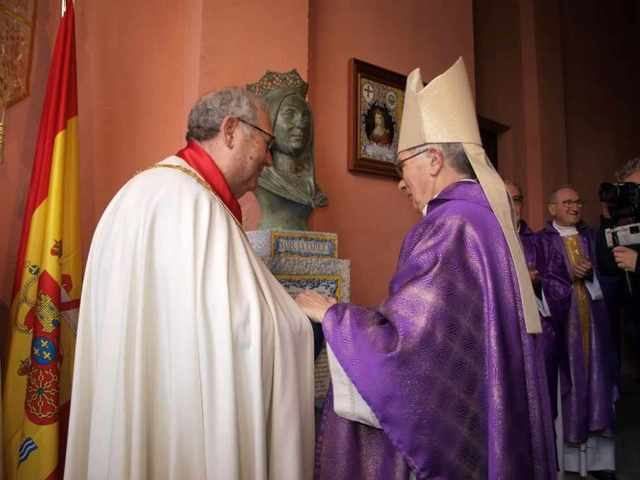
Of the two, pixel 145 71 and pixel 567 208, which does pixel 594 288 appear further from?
pixel 145 71

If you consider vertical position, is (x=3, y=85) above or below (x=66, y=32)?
below

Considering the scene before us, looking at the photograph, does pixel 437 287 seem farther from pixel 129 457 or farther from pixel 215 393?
pixel 129 457

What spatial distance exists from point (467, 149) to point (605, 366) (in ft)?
8.90

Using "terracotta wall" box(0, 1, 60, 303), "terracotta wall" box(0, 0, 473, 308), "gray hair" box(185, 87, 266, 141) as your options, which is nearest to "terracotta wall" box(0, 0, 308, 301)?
"terracotta wall" box(0, 0, 473, 308)

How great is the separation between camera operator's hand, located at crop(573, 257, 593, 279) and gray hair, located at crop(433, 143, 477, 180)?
2.43 m

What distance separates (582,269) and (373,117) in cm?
187

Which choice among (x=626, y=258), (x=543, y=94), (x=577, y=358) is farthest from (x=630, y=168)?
(x=543, y=94)

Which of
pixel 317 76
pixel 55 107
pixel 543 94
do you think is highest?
pixel 543 94

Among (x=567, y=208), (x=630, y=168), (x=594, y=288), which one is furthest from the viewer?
(x=567, y=208)

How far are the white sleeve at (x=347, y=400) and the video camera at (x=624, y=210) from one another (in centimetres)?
199

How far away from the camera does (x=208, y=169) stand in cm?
152

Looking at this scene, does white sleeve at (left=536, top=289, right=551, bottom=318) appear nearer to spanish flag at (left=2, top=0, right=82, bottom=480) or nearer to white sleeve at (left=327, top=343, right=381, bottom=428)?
white sleeve at (left=327, top=343, right=381, bottom=428)

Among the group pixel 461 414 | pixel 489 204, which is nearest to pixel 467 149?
pixel 489 204

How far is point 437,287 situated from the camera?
4.47 feet
